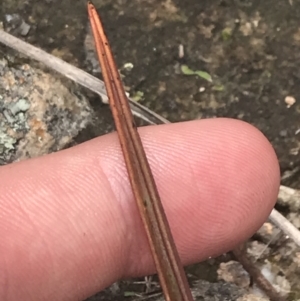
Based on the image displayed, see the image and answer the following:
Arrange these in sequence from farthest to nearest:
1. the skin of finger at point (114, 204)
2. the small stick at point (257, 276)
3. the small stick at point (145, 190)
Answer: the small stick at point (257, 276) → the skin of finger at point (114, 204) → the small stick at point (145, 190)

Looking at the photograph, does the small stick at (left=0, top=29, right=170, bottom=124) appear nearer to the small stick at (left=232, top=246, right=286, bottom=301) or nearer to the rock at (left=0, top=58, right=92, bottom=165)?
the rock at (left=0, top=58, right=92, bottom=165)

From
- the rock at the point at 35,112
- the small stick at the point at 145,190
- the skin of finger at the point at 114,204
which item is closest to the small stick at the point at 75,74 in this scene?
the rock at the point at 35,112

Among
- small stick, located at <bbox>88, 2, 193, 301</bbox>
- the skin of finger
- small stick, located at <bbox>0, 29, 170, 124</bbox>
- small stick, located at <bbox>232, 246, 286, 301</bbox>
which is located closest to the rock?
small stick, located at <bbox>0, 29, 170, 124</bbox>

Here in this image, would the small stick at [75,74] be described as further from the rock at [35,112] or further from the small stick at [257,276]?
the small stick at [257,276]

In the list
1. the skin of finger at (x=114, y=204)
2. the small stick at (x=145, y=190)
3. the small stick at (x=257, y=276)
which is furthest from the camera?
the small stick at (x=257, y=276)

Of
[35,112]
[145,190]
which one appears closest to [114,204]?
[145,190]

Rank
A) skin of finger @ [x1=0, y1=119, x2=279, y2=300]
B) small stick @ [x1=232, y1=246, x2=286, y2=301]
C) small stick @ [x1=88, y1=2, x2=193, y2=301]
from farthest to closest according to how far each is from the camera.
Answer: small stick @ [x1=232, y1=246, x2=286, y2=301] < skin of finger @ [x1=0, y1=119, x2=279, y2=300] < small stick @ [x1=88, y1=2, x2=193, y2=301]
